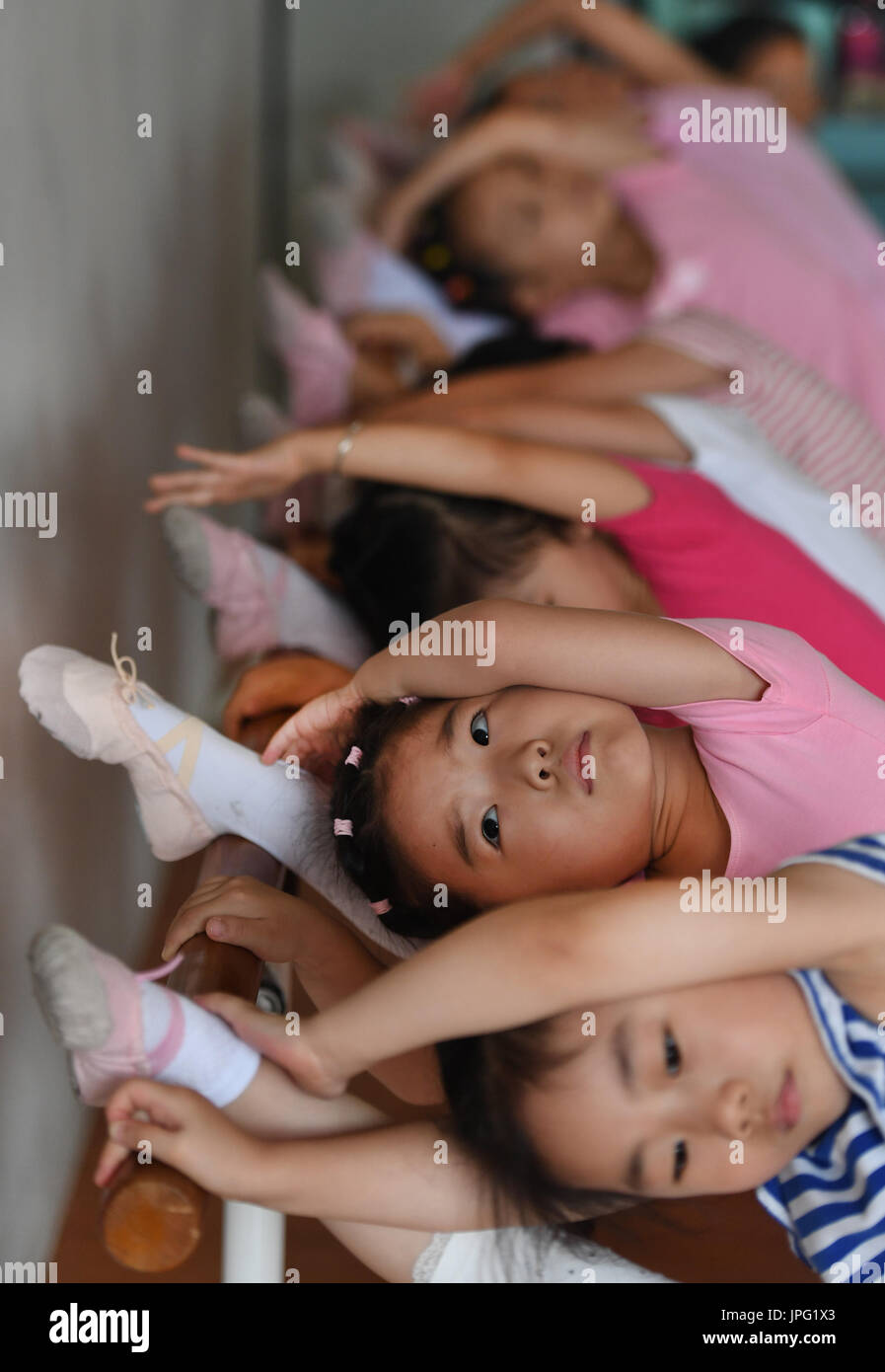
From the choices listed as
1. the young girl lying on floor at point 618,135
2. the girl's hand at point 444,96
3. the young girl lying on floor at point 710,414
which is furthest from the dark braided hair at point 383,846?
the girl's hand at point 444,96

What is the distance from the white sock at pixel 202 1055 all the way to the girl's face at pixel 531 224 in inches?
54.8

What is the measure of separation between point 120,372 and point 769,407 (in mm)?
665

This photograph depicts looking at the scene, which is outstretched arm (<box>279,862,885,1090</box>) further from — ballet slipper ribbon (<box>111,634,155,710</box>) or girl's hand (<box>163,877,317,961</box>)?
ballet slipper ribbon (<box>111,634,155,710</box>)

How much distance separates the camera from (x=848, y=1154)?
0.64 metres

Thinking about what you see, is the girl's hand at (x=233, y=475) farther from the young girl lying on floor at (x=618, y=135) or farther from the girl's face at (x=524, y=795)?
the young girl lying on floor at (x=618, y=135)

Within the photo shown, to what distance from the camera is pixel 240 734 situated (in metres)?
0.90

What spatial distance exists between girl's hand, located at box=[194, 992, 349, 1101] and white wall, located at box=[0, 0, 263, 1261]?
0.33 meters

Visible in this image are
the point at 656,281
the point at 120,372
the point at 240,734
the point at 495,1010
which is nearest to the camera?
the point at 495,1010

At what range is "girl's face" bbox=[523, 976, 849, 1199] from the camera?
0.59 metres

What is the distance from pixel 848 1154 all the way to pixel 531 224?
56.0 inches

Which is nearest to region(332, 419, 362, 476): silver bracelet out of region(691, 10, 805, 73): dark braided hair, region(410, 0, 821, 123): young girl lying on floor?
region(410, 0, 821, 123): young girl lying on floor

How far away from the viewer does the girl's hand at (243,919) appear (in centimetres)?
73
